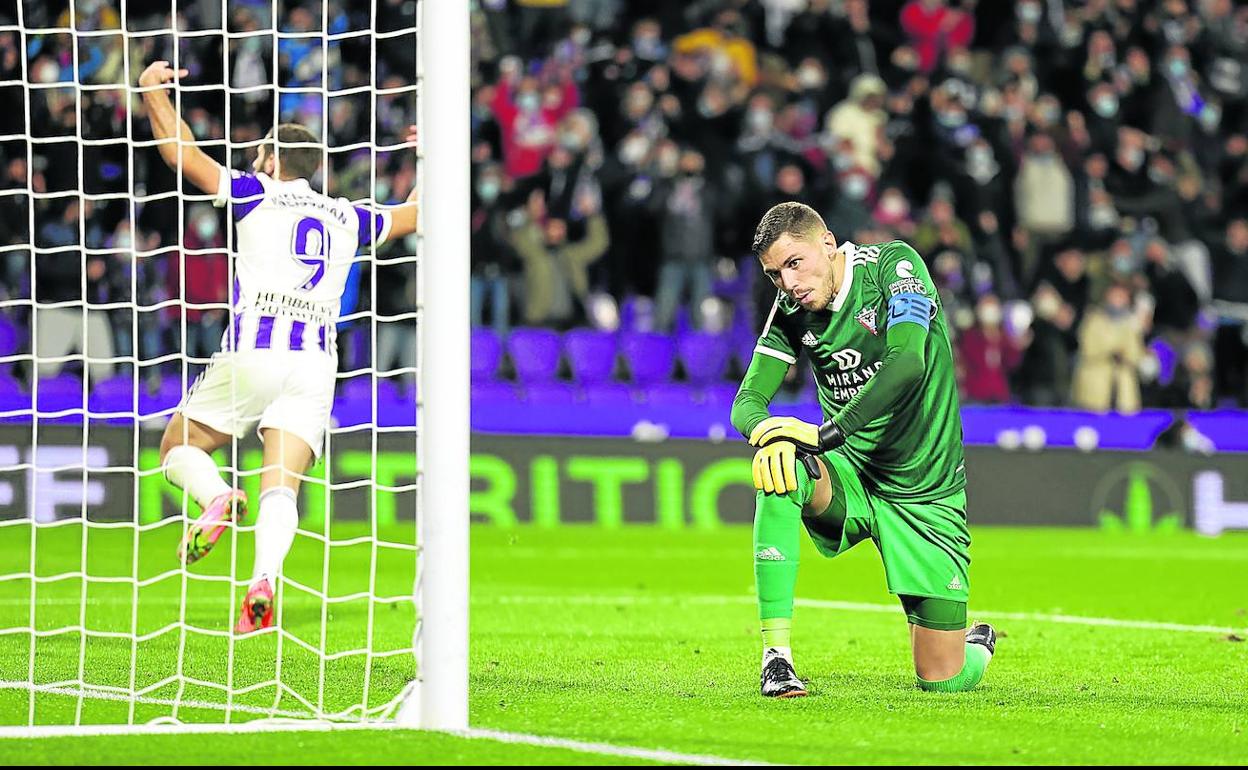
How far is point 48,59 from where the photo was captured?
1184 cm

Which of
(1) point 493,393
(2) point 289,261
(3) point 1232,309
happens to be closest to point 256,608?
(2) point 289,261

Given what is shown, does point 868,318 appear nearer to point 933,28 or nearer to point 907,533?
point 907,533

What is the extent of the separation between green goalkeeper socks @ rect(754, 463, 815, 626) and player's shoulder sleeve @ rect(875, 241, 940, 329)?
62cm

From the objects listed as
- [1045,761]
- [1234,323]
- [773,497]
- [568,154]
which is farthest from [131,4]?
[1045,761]

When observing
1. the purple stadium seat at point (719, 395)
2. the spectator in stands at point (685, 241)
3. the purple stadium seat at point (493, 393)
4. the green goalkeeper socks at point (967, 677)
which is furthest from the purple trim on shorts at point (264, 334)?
the spectator in stands at point (685, 241)

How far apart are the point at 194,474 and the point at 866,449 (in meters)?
2.74

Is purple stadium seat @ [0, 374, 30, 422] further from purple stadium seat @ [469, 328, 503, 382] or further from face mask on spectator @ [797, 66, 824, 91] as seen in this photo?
face mask on spectator @ [797, 66, 824, 91]

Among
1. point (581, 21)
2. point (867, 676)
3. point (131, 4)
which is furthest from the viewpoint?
point (581, 21)

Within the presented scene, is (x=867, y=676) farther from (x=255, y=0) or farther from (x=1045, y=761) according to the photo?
(x=255, y=0)

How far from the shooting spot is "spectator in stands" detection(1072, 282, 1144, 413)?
17.9 m

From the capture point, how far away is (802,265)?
20.7 feet

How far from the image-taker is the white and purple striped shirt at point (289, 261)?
24.8 ft

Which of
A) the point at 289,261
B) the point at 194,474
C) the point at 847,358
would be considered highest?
the point at 289,261

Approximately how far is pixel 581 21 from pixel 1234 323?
7337mm
